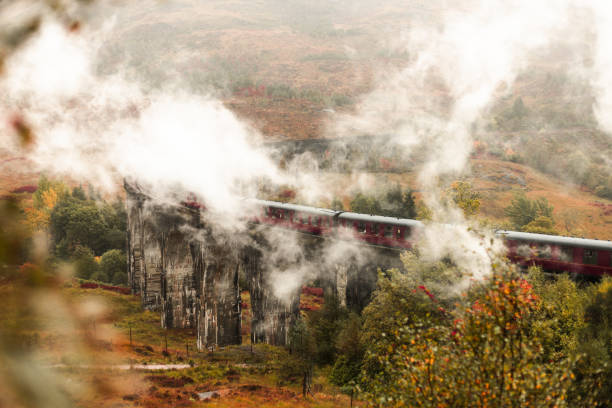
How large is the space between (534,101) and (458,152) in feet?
160

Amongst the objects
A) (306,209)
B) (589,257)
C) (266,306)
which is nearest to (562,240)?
(589,257)

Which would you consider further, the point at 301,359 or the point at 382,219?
the point at 301,359

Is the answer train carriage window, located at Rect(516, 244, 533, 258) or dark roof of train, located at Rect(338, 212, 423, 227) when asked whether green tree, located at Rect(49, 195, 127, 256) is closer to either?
dark roof of train, located at Rect(338, 212, 423, 227)

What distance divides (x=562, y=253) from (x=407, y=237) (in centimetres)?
794

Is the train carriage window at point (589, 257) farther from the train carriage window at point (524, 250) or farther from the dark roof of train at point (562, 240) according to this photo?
the train carriage window at point (524, 250)

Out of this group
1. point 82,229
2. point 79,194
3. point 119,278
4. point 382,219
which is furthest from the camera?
point 79,194

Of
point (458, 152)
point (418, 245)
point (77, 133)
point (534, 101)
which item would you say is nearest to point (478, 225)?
point (418, 245)

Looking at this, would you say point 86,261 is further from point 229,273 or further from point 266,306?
point 266,306

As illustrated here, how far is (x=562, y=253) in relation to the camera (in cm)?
2069

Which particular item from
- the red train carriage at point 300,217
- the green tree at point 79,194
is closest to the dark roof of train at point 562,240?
the red train carriage at point 300,217

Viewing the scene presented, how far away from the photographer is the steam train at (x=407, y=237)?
66.2ft

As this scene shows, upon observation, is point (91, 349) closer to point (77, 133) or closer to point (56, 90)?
point (77, 133)

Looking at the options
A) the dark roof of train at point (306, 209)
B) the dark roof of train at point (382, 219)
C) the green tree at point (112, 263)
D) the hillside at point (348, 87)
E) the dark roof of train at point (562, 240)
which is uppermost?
the hillside at point (348, 87)

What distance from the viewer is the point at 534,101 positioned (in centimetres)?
11706
